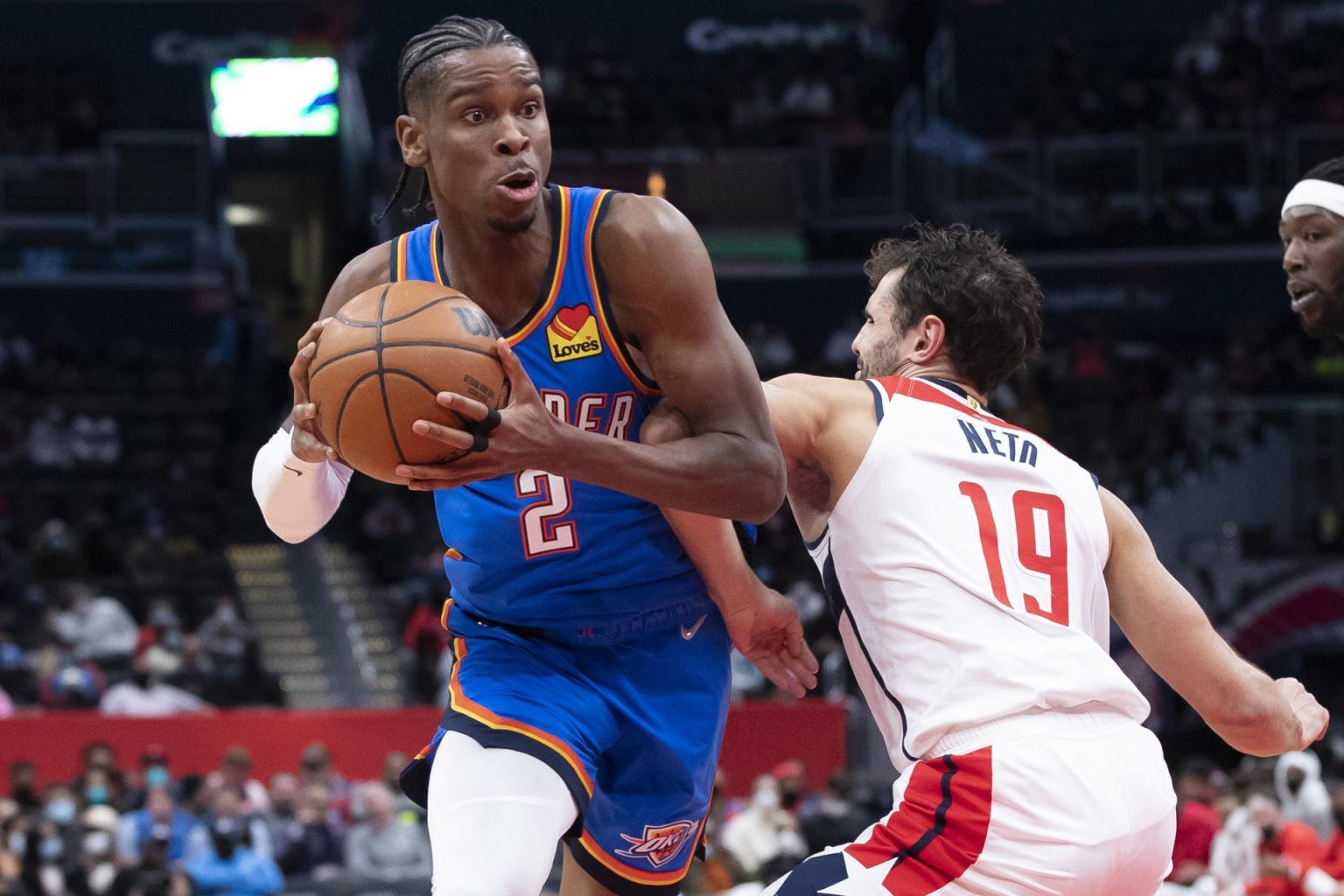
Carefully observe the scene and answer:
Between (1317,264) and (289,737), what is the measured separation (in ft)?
31.8

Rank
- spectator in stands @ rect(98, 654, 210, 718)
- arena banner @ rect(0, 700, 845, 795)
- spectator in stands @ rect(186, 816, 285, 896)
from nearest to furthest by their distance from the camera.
Answer: spectator in stands @ rect(186, 816, 285, 896) < arena banner @ rect(0, 700, 845, 795) < spectator in stands @ rect(98, 654, 210, 718)

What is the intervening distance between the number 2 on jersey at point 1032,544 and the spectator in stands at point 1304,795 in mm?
8401

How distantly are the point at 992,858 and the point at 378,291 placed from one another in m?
1.49

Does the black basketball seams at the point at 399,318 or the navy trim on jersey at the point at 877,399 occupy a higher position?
the black basketball seams at the point at 399,318

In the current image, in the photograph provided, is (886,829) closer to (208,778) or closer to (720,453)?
(720,453)

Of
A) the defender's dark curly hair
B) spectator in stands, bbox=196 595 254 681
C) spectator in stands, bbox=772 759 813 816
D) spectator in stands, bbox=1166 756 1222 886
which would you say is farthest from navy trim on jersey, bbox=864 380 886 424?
spectator in stands, bbox=196 595 254 681

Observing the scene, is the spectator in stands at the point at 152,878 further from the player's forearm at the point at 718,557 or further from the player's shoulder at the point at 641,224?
the player's shoulder at the point at 641,224

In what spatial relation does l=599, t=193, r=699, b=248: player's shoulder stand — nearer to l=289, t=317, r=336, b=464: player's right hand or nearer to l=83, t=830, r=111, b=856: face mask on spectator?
l=289, t=317, r=336, b=464: player's right hand

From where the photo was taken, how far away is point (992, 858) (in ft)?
9.77

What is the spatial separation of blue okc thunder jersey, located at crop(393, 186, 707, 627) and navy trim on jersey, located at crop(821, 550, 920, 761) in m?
0.47

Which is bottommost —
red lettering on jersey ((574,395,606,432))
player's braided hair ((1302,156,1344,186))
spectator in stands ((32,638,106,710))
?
spectator in stands ((32,638,106,710))

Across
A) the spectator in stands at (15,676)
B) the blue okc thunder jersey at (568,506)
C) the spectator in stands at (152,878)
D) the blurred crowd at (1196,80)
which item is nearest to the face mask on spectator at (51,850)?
the spectator in stands at (152,878)

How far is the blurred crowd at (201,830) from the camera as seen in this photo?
10672 millimetres

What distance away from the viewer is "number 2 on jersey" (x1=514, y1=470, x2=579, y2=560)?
3.60 m
